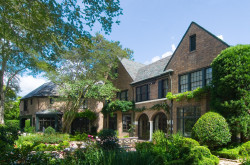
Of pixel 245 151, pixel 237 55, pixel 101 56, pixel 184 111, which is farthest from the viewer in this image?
pixel 101 56

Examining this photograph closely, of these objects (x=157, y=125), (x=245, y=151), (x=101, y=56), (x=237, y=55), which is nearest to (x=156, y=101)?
(x=157, y=125)

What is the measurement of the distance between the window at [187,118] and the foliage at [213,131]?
3619 mm

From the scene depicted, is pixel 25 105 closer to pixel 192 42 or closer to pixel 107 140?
pixel 192 42

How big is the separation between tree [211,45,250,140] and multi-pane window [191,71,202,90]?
337cm

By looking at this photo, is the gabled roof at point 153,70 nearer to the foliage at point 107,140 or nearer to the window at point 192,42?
the window at point 192,42

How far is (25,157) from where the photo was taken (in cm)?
475

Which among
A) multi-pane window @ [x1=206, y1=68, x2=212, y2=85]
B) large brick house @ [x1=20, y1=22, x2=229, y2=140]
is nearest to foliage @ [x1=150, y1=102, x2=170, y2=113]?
large brick house @ [x1=20, y1=22, x2=229, y2=140]

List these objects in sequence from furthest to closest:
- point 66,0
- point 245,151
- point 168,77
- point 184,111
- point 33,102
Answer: point 33,102 → point 168,77 → point 184,111 → point 245,151 → point 66,0

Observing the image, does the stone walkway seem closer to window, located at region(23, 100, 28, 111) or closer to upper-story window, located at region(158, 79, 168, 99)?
upper-story window, located at region(158, 79, 168, 99)

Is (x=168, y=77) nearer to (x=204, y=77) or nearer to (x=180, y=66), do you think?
(x=180, y=66)

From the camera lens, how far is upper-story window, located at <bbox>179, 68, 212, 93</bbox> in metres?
16.9

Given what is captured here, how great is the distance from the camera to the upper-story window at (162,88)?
2109cm

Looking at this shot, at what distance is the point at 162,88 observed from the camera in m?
21.4

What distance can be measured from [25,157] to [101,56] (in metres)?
21.1
